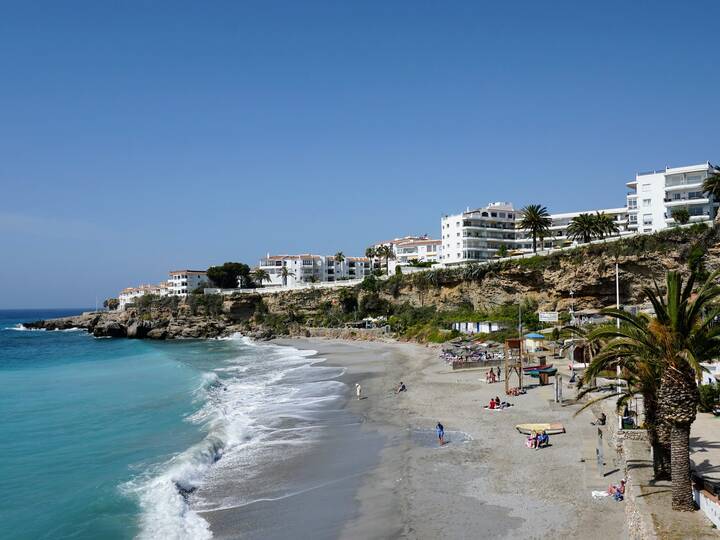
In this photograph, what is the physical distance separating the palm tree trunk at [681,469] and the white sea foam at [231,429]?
38.5 feet

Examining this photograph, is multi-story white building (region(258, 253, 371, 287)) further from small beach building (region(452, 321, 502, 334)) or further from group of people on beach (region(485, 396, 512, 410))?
group of people on beach (region(485, 396, 512, 410))

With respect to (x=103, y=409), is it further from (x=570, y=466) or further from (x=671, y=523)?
(x=671, y=523)

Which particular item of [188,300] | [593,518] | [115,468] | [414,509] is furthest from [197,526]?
[188,300]

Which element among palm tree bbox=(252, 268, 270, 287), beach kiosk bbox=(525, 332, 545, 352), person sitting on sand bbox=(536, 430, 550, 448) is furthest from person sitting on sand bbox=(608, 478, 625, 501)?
palm tree bbox=(252, 268, 270, 287)

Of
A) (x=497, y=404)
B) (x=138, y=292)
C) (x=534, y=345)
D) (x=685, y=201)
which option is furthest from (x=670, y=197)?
(x=138, y=292)

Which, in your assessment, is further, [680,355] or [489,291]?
[489,291]

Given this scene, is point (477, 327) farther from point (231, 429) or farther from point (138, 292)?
point (138, 292)

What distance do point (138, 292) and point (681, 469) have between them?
155 metres

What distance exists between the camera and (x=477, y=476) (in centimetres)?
1855

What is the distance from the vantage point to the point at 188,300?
108 m

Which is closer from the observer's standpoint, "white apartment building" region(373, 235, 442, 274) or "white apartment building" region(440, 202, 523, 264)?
"white apartment building" region(440, 202, 523, 264)

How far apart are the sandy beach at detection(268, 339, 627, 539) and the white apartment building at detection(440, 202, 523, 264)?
177 ft

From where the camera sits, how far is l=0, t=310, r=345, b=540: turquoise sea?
685 inches

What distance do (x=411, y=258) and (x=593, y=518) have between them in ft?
318
